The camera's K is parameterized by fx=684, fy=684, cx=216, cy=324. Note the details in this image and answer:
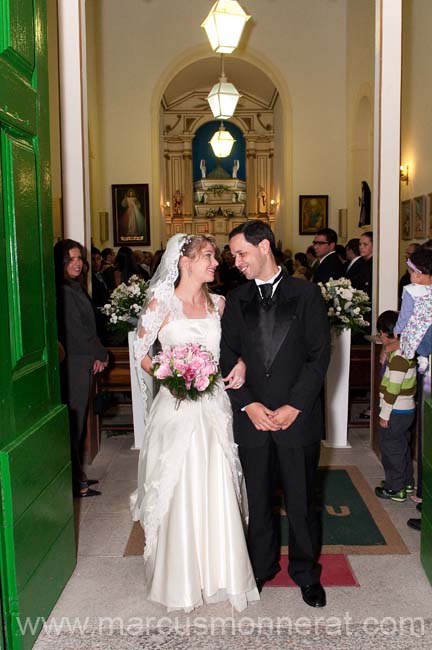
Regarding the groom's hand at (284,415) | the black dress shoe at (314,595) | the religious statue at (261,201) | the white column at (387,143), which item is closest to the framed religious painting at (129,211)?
the religious statue at (261,201)

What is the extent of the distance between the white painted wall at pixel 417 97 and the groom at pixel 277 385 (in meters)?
7.77

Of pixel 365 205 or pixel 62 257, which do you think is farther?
pixel 365 205

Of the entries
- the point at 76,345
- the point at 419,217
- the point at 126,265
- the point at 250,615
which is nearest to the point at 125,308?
the point at 76,345

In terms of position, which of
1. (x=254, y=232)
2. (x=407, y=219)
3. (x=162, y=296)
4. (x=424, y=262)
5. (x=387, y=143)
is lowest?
(x=162, y=296)

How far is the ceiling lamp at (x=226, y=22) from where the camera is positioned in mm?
9195

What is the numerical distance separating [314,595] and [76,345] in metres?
2.84

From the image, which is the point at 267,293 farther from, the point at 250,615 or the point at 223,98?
the point at 223,98

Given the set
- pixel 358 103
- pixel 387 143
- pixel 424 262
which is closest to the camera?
pixel 424 262

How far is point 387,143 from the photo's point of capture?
6418 mm

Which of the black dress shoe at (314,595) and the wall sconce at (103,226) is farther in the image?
the wall sconce at (103,226)

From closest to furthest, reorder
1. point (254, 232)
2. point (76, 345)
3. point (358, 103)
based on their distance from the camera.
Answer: point (254, 232) → point (76, 345) → point (358, 103)

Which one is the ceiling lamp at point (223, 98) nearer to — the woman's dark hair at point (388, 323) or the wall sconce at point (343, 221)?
the wall sconce at point (343, 221)

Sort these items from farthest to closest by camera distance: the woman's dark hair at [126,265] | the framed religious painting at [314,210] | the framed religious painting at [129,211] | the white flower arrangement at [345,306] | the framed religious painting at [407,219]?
1. the framed religious painting at [314,210]
2. the framed religious painting at [129,211]
3. the framed religious painting at [407,219]
4. the woman's dark hair at [126,265]
5. the white flower arrangement at [345,306]

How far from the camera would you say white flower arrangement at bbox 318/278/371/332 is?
21.8 feet
